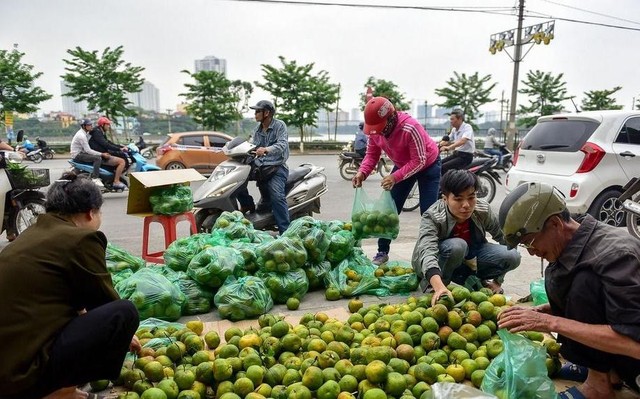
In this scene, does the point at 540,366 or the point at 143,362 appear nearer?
the point at 540,366

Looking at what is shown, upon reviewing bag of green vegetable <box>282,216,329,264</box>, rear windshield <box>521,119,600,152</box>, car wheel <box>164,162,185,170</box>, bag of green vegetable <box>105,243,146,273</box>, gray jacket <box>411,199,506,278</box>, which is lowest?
car wheel <box>164,162,185,170</box>

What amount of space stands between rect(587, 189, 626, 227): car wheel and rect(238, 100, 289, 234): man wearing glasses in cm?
421

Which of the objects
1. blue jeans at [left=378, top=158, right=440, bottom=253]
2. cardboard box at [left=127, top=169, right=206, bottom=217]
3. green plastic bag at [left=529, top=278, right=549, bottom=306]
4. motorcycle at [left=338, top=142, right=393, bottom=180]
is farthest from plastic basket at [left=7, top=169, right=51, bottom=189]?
motorcycle at [left=338, top=142, right=393, bottom=180]

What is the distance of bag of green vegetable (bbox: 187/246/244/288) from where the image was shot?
3791 mm

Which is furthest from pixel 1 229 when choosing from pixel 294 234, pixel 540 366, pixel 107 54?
pixel 107 54

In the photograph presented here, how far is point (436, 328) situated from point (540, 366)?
2.25 feet

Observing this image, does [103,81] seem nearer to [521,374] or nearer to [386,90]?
[386,90]

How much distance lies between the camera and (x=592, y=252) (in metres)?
2.10

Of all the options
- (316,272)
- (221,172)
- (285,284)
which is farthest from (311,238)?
(221,172)

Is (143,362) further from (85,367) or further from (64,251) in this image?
(64,251)

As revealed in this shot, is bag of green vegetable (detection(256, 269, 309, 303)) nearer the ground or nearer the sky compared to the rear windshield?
Answer: nearer the ground

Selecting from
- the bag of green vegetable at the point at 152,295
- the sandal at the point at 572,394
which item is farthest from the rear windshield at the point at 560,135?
the bag of green vegetable at the point at 152,295

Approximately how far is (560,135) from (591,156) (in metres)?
0.61

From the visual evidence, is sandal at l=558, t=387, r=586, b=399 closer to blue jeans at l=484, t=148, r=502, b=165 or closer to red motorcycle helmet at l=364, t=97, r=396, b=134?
red motorcycle helmet at l=364, t=97, r=396, b=134
